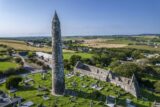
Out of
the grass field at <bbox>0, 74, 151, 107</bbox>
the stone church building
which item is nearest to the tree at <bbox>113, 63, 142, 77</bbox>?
the stone church building

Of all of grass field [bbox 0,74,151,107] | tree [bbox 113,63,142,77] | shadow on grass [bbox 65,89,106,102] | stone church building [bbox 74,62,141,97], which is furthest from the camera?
tree [bbox 113,63,142,77]

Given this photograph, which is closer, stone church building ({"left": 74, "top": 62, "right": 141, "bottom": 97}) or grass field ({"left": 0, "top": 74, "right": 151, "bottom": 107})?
grass field ({"left": 0, "top": 74, "right": 151, "bottom": 107})

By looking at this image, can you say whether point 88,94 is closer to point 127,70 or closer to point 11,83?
point 11,83

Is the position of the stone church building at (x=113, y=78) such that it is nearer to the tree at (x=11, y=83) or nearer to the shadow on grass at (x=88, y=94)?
the shadow on grass at (x=88, y=94)

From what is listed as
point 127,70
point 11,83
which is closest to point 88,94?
point 11,83

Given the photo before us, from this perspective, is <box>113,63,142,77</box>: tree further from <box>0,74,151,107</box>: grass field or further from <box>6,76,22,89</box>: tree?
<box>6,76,22,89</box>: tree

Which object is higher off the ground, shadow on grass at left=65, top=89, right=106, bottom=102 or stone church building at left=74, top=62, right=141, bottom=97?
stone church building at left=74, top=62, right=141, bottom=97

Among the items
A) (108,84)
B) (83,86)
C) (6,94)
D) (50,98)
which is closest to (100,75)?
(108,84)

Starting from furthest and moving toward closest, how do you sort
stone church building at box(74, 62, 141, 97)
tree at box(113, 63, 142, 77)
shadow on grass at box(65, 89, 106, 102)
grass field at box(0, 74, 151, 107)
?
tree at box(113, 63, 142, 77) < stone church building at box(74, 62, 141, 97) < shadow on grass at box(65, 89, 106, 102) < grass field at box(0, 74, 151, 107)

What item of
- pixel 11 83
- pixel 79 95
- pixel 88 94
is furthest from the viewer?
pixel 11 83

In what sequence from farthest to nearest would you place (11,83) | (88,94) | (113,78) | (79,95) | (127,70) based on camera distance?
(127,70)
(113,78)
(11,83)
(88,94)
(79,95)
